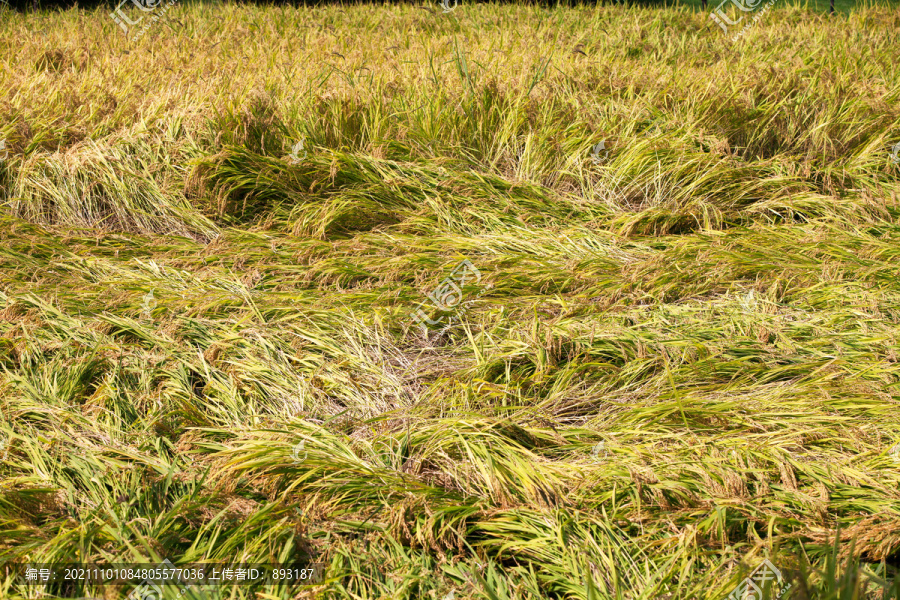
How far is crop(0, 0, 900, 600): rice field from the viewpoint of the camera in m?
1.63

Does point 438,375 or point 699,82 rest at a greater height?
point 699,82

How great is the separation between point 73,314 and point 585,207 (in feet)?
7.88

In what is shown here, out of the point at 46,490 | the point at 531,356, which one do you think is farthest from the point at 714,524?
the point at 46,490

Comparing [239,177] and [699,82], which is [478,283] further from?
[699,82]

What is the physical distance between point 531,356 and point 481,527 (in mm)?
737

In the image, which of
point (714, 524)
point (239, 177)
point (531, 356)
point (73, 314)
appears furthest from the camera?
point (239, 177)

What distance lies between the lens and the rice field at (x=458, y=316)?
1.63 metres

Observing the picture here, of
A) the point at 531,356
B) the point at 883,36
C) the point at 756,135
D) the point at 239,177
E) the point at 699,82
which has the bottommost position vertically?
the point at 531,356

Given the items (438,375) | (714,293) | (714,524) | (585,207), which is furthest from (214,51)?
(714,524)

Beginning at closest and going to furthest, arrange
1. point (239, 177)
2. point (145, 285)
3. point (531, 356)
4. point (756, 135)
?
point (531, 356)
point (145, 285)
point (239, 177)
point (756, 135)

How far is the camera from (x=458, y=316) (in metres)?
2.58

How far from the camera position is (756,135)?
3.80 metres

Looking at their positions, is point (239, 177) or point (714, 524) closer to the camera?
point (714, 524)

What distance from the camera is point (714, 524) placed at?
1607 millimetres
